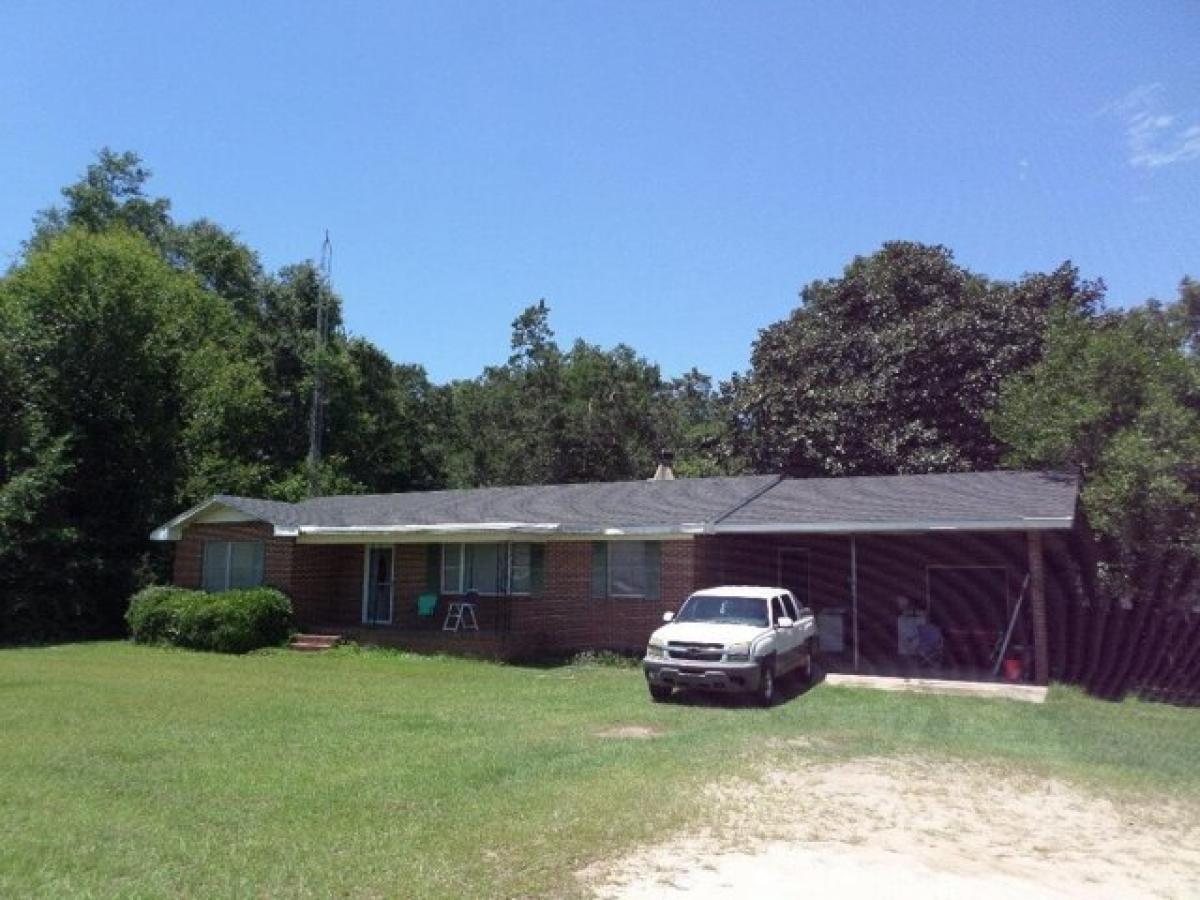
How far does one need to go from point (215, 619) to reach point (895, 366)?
19.6 meters

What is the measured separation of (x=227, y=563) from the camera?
24266mm

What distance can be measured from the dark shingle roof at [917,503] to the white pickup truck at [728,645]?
2480 mm

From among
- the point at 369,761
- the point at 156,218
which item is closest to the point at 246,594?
the point at 369,761

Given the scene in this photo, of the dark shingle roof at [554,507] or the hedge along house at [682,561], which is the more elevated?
the dark shingle roof at [554,507]

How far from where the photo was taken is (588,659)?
18734 mm

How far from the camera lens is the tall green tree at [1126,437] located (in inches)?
602

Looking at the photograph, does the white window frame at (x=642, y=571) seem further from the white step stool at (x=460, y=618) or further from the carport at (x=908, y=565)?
the white step stool at (x=460, y=618)

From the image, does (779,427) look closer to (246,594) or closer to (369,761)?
(246,594)

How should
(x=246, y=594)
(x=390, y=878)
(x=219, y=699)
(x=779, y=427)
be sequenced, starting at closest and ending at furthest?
(x=390, y=878)
(x=219, y=699)
(x=246, y=594)
(x=779, y=427)

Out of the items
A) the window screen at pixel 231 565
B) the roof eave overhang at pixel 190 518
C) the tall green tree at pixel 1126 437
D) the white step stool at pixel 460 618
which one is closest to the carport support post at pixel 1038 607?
the tall green tree at pixel 1126 437

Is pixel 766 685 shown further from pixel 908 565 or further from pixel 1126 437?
pixel 908 565

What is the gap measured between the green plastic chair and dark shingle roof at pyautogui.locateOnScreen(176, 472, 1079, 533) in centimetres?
200

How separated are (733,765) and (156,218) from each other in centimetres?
4380

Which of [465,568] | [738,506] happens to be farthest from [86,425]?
[738,506]
